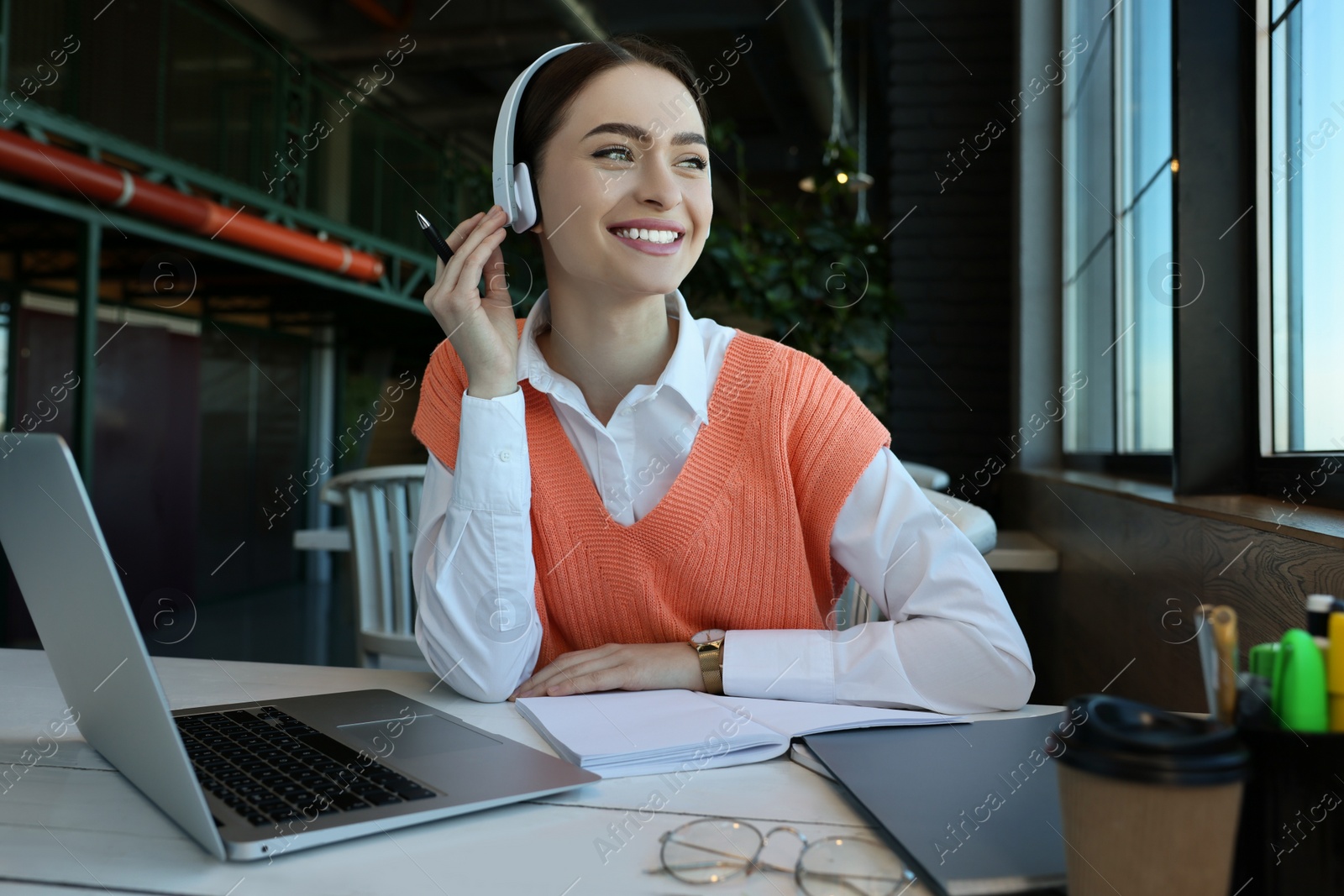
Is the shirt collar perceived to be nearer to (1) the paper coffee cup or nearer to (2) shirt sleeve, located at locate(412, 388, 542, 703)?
(2) shirt sleeve, located at locate(412, 388, 542, 703)

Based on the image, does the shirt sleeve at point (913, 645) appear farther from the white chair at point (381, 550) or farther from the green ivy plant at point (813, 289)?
the green ivy plant at point (813, 289)

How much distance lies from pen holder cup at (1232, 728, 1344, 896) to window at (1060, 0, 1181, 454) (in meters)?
1.34

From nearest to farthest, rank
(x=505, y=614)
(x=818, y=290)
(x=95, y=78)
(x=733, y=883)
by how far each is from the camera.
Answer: (x=733, y=883)
(x=505, y=614)
(x=818, y=290)
(x=95, y=78)

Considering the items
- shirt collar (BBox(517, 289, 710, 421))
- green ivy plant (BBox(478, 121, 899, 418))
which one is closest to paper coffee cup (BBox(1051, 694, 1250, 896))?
shirt collar (BBox(517, 289, 710, 421))

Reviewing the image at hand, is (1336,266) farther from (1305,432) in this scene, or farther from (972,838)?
(972,838)

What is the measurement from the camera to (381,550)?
9.44 ft

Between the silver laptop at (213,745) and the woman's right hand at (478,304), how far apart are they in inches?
19.8

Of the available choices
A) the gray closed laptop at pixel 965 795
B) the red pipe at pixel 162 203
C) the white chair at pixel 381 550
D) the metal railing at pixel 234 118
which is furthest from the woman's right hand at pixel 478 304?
the red pipe at pixel 162 203

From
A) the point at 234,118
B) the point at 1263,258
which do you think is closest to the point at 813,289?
the point at 1263,258

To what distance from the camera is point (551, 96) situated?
1.41 meters

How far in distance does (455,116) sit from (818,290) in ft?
21.7

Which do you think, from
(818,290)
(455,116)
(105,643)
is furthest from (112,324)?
(105,643)

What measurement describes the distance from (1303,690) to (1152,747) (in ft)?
0.28

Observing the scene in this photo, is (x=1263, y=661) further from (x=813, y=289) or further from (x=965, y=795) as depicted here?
(x=813, y=289)
